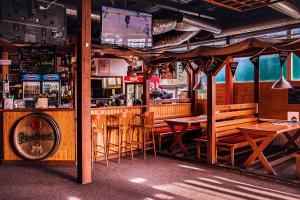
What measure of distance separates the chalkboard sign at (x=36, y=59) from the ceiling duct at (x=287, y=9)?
16.7ft

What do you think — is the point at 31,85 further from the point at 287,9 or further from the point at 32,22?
the point at 287,9

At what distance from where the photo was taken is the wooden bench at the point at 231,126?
6262mm

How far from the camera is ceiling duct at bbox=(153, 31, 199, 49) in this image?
8648 mm

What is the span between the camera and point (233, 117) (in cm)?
782

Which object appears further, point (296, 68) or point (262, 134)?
point (296, 68)

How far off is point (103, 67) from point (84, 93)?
22.5 ft

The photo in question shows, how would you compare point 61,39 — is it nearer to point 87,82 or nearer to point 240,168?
point 87,82

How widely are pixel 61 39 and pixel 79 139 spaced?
219 centimetres

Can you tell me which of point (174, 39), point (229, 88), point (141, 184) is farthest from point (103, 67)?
point (141, 184)

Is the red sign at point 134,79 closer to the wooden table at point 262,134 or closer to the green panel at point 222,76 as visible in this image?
the green panel at point 222,76

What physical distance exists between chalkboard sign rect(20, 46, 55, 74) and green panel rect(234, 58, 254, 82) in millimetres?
5301

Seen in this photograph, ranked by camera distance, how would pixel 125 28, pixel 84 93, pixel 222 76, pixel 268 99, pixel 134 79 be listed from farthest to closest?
pixel 134 79 < pixel 222 76 < pixel 268 99 < pixel 125 28 < pixel 84 93

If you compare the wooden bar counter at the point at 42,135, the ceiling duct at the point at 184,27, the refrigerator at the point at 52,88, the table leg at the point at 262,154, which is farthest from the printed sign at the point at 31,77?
the table leg at the point at 262,154

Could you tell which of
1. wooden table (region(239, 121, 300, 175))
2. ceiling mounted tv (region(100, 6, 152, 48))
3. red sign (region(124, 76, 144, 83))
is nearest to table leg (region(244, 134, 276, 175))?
wooden table (region(239, 121, 300, 175))
